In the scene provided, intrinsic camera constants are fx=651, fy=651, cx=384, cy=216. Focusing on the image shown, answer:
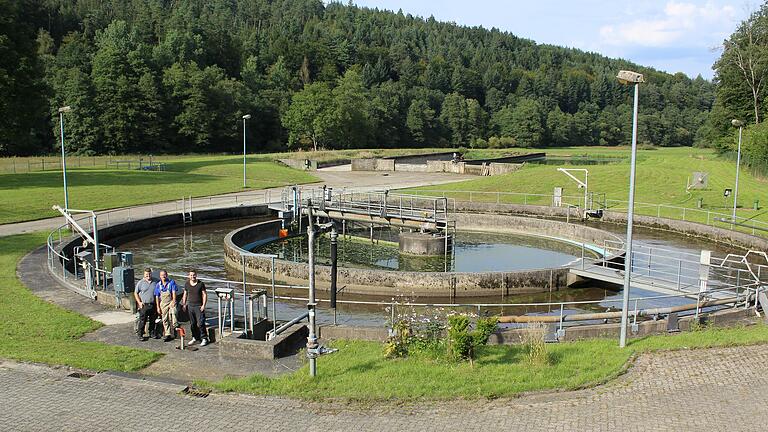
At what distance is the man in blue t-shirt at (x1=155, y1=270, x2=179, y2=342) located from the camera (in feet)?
48.3

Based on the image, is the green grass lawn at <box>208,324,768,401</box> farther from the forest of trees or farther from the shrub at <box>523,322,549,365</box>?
the forest of trees

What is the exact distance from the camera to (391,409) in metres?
11.0

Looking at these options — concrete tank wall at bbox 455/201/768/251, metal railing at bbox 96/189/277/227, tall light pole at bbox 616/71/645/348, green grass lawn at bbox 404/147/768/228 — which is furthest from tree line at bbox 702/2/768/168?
tall light pole at bbox 616/71/645/348

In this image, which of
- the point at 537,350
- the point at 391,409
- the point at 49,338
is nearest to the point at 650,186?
the point at 537,350

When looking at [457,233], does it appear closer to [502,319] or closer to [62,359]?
[502,319]

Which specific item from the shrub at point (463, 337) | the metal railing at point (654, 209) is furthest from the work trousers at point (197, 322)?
the metal railing at point (654, 209)

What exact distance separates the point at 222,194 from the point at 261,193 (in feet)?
9.49

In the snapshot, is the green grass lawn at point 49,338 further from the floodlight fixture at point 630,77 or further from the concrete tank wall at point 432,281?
the floodlight fixture at point 630,77

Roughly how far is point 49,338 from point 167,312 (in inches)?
113

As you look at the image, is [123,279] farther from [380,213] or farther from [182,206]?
[182,206]

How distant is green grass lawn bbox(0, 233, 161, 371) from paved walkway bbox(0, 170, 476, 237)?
1459cm

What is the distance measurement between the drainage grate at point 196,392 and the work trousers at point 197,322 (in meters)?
2.85

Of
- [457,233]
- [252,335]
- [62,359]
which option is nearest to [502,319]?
[252,335]

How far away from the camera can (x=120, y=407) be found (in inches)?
435
